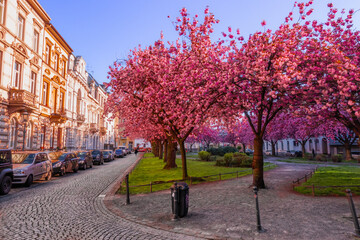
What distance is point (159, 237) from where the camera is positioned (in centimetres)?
556

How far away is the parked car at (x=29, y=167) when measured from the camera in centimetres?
1200

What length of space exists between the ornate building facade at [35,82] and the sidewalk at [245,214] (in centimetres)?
1540

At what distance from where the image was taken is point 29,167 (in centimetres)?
1258

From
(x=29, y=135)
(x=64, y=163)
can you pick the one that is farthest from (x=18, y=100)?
(x=64, y=163)

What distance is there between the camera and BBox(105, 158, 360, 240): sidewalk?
18.6ft

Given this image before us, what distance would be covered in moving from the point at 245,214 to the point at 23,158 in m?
11.7

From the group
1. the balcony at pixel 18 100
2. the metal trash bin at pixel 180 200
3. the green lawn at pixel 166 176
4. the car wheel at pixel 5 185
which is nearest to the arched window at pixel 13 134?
the balcony at pixel 18 100

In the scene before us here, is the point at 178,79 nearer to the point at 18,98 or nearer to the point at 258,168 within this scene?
the point at 258,168

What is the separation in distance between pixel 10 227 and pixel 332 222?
7.85 metres

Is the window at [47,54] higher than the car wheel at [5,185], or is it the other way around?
the window at [47,54]

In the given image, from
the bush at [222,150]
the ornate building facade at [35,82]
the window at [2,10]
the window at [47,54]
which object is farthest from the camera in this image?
the bush at [222,150]

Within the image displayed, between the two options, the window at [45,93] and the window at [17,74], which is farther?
the window at [45,93]

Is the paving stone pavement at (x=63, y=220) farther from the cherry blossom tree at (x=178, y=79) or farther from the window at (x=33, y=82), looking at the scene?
the window at (x=33, y=82)

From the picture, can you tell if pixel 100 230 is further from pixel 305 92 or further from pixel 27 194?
pixel 305 92
